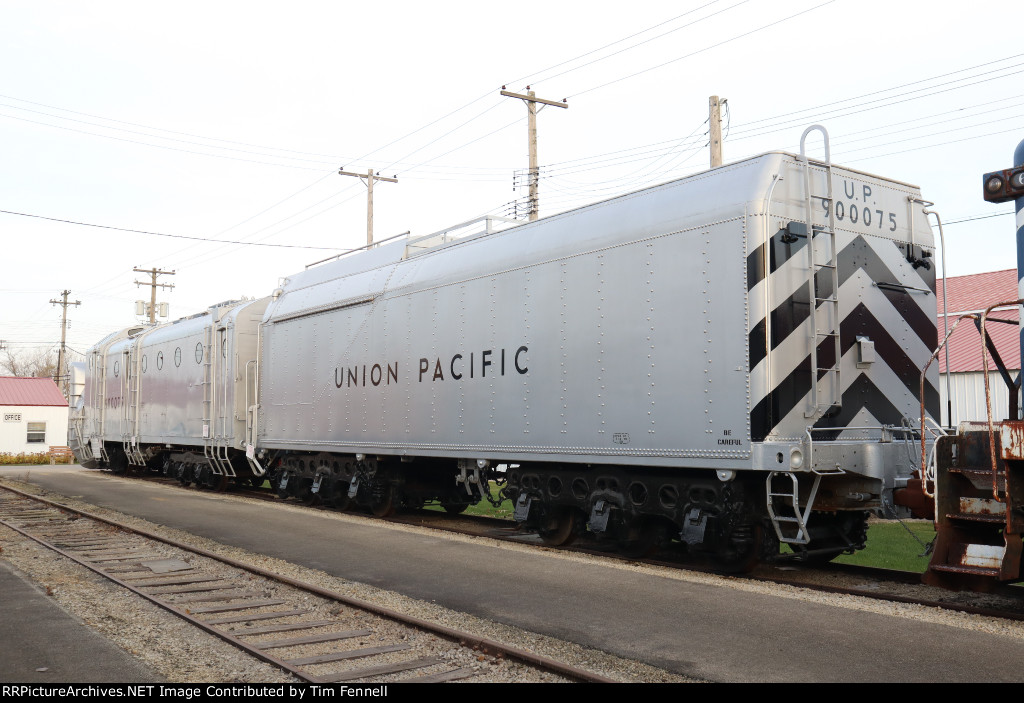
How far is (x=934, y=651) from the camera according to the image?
220 inches

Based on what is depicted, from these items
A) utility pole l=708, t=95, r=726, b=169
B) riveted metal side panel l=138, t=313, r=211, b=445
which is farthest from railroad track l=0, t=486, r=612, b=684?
utility pole l=708, t=95, r=726, b=169

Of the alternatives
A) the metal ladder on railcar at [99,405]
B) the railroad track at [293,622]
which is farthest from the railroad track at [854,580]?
the metal ladder on railcar at [99,405]

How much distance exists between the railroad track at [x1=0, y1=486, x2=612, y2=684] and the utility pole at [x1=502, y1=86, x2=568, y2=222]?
1211 cm

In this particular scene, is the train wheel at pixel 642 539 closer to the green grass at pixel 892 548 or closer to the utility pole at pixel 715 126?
the green grass at pixel 892 548

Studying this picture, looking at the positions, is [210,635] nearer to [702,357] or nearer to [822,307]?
[702,357]

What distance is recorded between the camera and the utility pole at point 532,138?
20344 millimetres

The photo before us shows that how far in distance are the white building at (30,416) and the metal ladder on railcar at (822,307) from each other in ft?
160

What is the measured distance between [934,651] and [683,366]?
Result: 11.6ft

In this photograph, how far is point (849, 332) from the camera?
845 cm

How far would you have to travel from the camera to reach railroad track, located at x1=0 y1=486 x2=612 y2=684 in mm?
5527

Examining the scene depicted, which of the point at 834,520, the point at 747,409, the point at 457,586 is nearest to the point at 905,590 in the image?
the point at 834,520

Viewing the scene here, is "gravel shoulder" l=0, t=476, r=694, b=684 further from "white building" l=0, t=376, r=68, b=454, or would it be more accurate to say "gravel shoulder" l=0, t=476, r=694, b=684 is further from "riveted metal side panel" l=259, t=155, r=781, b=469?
"white building" l=0, t=376, r=68, b=454

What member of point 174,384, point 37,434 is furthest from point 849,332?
point 37,434

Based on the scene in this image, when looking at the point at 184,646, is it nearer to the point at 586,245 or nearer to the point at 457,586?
the point at 457,586
